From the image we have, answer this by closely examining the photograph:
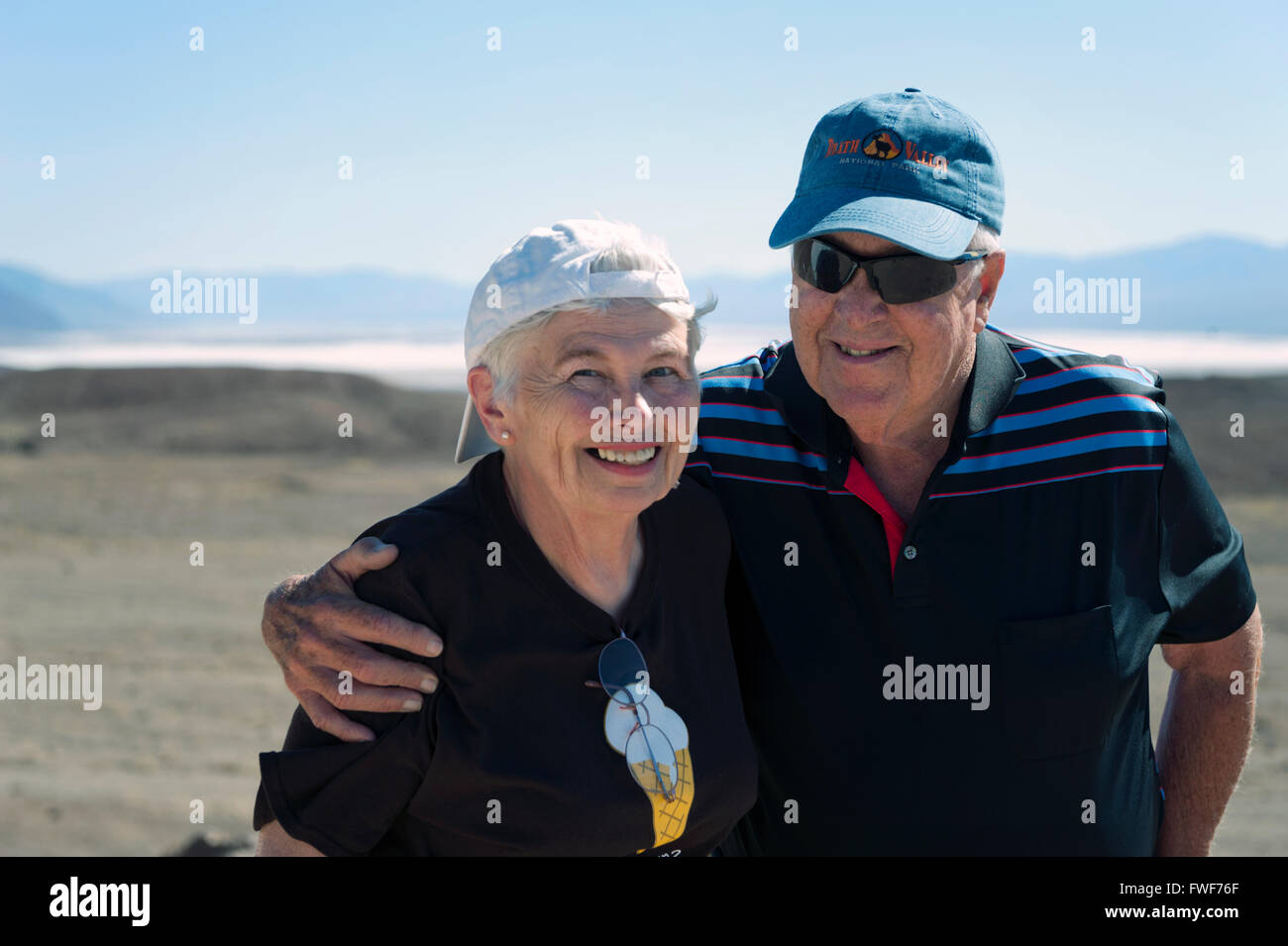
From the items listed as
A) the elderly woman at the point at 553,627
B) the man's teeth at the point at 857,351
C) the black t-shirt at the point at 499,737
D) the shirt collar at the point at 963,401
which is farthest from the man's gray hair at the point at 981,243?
the black t-shirt at the point at 499,737

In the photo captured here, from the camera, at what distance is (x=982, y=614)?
92.3 inches

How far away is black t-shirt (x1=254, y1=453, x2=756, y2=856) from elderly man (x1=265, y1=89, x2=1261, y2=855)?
32 centimetres

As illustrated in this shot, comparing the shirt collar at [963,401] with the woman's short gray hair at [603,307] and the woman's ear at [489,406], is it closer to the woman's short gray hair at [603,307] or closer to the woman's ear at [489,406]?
the woman's short gray hair at [603,307]

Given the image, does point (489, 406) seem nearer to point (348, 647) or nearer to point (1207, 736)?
point (348, 647)

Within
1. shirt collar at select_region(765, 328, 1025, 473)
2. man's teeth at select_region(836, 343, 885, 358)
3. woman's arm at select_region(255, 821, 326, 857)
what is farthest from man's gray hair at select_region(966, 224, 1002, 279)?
woman's arm at select_region(255, 821, 326, 857)

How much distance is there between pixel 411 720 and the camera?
1944mm

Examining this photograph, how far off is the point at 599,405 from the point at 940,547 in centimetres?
80

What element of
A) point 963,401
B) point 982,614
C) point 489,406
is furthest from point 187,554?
point 982,614

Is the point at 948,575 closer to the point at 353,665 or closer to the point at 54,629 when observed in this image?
the point at 353,665

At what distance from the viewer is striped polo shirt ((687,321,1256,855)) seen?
231 centimetres

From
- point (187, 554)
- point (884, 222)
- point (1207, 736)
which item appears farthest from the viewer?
point (187, 554)

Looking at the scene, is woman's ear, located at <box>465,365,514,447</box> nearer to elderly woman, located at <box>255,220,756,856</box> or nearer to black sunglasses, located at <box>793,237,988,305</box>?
elderly woman, located at <box>255,220,756,856</box>

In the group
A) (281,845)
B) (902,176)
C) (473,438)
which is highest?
(902,176)
